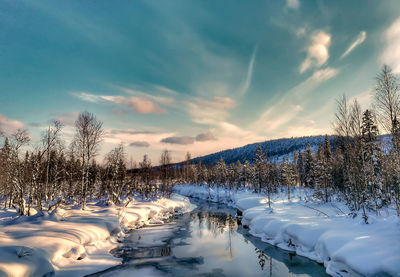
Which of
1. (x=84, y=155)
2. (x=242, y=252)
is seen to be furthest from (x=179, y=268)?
(x=84, y=155)

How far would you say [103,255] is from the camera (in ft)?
37.6

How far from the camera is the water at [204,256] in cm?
993

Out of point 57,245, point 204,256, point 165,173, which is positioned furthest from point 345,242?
point 165,173

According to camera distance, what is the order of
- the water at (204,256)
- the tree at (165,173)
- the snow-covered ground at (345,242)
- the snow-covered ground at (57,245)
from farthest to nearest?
→ the tree at (165,173) < the water at (204,256) < the snow-covered ground at (57,245) < the snow-covered ground at (345,242)

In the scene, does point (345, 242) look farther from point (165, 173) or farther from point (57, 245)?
point (165, 173)

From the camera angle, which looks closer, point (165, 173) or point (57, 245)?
point (57, 245)

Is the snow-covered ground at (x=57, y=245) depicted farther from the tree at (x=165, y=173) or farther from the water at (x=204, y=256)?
the tree at (x=165, y=173)

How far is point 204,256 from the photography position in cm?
1200

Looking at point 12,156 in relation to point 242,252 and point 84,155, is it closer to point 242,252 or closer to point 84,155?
point 84,155

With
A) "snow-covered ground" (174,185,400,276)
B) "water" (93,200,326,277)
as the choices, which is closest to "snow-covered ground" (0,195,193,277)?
"water" (93,200,326,277)

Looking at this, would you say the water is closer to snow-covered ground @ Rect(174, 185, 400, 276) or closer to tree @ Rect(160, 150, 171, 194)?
snow-covered ground @ Rect(174, 185, 400, 276)

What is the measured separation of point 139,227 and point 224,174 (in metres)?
47.4

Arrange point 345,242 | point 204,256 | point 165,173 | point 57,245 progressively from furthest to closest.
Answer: point 165,173 → point 204,256 → point 345,242 → point 57,245

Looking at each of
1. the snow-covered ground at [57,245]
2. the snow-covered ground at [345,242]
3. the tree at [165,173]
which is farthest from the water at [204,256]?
the tree at [165,173]
